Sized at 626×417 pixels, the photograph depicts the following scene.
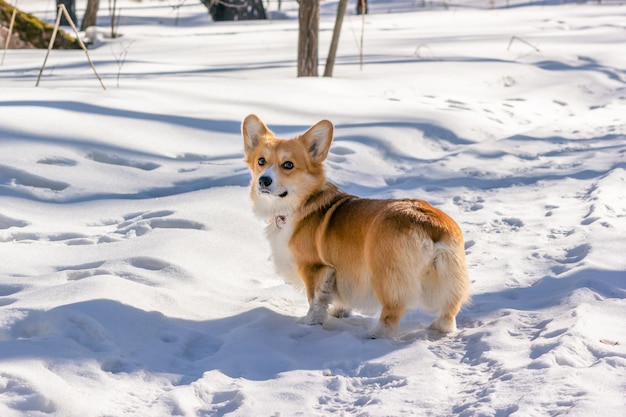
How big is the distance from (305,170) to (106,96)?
461cm

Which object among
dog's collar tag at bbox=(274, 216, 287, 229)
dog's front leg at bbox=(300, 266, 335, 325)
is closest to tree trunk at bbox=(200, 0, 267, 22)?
dog's collar tag at bbox=(274, 216, 287, 229)

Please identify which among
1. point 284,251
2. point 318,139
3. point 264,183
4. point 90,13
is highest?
point 90,13

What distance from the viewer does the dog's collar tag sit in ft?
14.5

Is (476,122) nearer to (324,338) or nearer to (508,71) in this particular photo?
(508,71)

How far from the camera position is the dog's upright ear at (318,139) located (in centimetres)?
439

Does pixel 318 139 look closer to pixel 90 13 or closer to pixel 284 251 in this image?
pixel 284 251

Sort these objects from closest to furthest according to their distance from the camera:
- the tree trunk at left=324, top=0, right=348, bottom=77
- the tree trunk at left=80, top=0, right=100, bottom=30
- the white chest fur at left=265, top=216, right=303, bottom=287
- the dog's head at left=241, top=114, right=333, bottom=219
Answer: the dog's head at left=241, top=114, right=333, bottom=219
the white chest fur at left=265, top=216, right=303, bottom=287
the tree trunk at left=324, top=0, right=348, bottom=77
the tree trunk at left=80, top=0, right=100, bottom=30

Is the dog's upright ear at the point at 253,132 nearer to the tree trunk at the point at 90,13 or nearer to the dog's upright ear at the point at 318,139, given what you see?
the dog's upright ear at the point at 318,139

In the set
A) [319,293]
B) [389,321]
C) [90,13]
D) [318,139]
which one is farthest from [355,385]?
[90,13]

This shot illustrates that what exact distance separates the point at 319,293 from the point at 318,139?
87cm

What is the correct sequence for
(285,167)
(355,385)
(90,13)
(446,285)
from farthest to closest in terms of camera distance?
(90,13) → (285,167) → (446,285) → (355,385)

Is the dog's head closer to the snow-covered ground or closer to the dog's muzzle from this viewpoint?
the dog's muzzle

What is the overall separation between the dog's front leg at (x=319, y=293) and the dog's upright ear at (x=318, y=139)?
0.66 m

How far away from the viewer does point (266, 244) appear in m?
5.54
